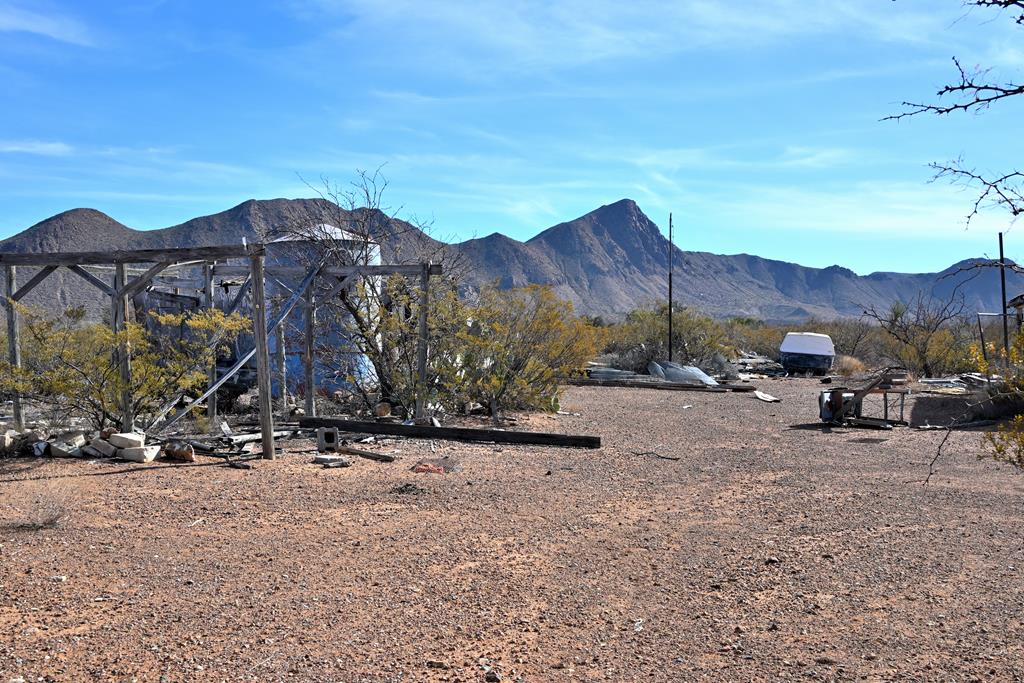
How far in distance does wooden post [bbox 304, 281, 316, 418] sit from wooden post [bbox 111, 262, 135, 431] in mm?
3342

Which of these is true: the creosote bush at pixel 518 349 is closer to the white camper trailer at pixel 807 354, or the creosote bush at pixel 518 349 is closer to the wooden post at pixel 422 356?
the wooden post at pixel 422 356

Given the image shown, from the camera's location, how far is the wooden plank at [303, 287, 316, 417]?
13.9 metres

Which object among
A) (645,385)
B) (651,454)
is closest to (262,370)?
(651,454)

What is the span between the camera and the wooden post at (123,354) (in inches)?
416

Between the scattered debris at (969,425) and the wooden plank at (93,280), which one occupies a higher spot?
the wooden plank at (93,280)

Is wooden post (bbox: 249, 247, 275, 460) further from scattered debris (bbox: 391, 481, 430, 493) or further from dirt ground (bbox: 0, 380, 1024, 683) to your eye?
scattered debris (bbox: 391, 481, 430, 493)

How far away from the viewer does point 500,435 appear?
1234cm

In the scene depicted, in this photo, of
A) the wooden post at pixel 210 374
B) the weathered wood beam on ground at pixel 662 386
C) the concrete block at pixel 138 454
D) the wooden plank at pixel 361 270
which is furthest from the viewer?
the weathered wood beam on ground at pixel 662 386

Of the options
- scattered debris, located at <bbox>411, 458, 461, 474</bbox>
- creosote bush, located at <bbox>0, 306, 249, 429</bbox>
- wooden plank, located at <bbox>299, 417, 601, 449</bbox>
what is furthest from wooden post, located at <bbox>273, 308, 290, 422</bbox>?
scattered debris, located at <bbox>411, 458, 461, 474</bbox>

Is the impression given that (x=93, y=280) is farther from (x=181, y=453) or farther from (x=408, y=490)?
A: (x=408, y=490)

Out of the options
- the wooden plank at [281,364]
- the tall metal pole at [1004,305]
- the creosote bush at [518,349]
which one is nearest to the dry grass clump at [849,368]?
the tall metal pole at [1004,305]

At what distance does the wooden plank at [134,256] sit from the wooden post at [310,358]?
10.6ft

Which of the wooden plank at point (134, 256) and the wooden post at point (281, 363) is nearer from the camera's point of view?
the wooden plank at point (134, 256)

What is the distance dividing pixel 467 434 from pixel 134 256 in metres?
4.66
